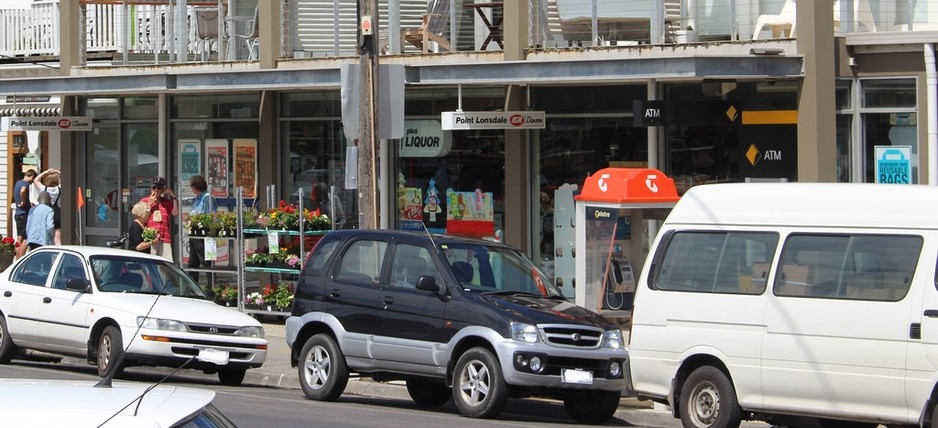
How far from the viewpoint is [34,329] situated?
15.1 m

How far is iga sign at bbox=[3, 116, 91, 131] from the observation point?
74.7ft

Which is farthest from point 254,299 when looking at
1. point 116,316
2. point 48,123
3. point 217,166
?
point 48,123

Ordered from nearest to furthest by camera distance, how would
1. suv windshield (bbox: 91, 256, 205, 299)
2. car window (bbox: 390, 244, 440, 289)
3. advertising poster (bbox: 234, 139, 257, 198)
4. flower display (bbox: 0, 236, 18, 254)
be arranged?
car window (bbox: 390, 244, 440, 289) → suv windshield (bbox: 91, 256, 205, 299) → advertising poster (bbox: 234, 139, 257, 198) → flower display (bbox: 0, 236, 18, 254)

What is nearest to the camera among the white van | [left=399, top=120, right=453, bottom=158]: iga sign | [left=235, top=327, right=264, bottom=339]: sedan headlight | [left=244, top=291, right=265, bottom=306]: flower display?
the white van

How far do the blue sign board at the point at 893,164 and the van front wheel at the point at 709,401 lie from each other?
23.1 feet

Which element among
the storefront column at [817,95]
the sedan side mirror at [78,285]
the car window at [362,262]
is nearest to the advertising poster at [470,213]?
the storefront column at [817,95]

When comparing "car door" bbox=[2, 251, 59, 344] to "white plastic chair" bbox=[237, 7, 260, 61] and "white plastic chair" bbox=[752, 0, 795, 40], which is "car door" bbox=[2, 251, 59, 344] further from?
"white plastic chair" bbox=[752, 0, 795, 40]

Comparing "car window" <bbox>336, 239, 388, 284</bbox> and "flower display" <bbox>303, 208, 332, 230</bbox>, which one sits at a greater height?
"flower display" <bbox>303, 208, 332, 230</bbox>

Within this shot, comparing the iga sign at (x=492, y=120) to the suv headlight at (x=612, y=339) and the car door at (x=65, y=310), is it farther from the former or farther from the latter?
the suv headlight at (x=612, y=339)

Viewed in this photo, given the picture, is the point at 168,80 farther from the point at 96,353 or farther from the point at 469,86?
the point at 96,353

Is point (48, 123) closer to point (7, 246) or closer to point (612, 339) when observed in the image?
point (7, 246)

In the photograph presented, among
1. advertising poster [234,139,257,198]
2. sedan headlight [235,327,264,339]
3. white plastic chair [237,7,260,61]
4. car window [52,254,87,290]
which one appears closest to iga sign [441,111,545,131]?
white plastic chair [237,7,260,61]

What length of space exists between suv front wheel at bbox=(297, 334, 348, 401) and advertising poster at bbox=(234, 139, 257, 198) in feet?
29.8

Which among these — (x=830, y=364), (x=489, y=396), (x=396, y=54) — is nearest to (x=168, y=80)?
(x=396, y=54)
